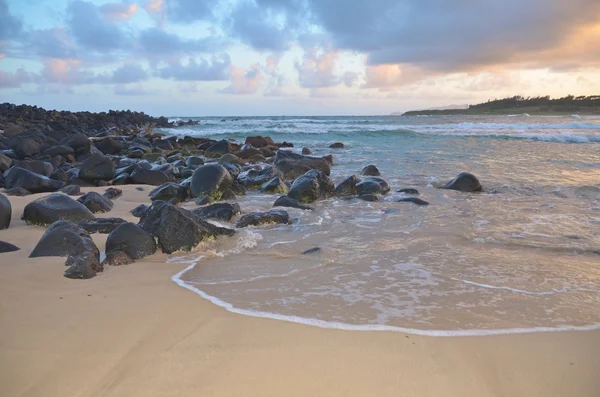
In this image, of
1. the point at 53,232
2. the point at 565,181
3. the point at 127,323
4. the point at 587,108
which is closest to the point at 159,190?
the point at 53,232

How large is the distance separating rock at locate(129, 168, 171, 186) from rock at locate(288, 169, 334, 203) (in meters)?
3.02

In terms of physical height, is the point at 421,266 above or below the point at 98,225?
below

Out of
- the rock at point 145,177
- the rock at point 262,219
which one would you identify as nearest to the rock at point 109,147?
the rock at point 145,177

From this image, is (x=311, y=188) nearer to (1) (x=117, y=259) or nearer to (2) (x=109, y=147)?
(1) (x=117, y=259)

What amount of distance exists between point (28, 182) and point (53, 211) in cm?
290

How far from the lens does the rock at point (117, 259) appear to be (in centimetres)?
346

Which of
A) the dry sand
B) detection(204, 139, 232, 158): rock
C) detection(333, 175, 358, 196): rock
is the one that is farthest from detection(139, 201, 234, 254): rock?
detection(204, 139, 232, 158): rock

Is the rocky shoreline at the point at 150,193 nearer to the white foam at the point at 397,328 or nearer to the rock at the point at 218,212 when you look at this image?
the rock at the point at 218,212

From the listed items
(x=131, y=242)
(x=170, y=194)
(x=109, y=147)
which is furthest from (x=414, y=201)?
(x=109, y=147)

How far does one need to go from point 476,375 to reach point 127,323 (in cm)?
179

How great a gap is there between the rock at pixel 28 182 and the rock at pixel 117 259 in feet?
14.7

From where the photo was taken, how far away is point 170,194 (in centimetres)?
694

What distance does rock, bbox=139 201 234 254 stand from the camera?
395 centimetres

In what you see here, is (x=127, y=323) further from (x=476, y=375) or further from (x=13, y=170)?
(x=13, y=170)
